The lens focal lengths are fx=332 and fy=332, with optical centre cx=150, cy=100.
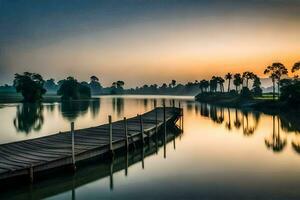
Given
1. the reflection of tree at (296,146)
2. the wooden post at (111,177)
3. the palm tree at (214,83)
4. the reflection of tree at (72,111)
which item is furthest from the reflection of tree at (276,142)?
the palm tree at (214,83)

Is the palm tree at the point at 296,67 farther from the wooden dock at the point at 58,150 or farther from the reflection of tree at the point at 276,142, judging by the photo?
the wooden dock at the point at 58,150

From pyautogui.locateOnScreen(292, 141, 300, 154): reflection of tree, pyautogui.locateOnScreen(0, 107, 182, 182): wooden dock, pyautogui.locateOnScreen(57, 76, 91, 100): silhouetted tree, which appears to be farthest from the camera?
pyautogui.locateOnScreen(57, 76, 91, 100): silhouetted tree

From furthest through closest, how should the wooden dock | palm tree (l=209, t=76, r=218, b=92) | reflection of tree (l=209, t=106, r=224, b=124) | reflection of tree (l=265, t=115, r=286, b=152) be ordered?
1. palm tree (l=209, t=76, r=218, b=92)
2. reflection of tree (l=209, t=106, r=224, b=124)
3. reflection of tree (l=265, t=115, r=286, b=152)
4. the wooden dock

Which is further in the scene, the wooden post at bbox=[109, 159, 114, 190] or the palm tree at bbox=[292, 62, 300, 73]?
the palm tree at bbox=[292, 62, 300, 73]

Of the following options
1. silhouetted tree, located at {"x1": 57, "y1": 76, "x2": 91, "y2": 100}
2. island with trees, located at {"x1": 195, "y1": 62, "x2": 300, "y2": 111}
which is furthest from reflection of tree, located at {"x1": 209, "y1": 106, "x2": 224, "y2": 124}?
silhouetted tree, located at {"x1": 57, "y1": 76, "x2": 91, "y2": 100}

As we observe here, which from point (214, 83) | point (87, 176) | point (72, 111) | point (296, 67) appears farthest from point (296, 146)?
point (214, 83)

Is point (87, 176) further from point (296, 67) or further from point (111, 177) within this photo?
point (296, 67)

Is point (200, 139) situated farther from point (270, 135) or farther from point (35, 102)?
point (35, 102)

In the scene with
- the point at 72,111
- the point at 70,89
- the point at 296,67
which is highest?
the point at 296,67

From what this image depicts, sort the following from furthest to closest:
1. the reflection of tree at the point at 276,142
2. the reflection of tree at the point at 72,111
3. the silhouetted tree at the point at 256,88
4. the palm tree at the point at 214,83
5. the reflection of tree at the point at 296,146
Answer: the palm tree at the point at 214,83 → the silhouetted tree at the point at 256,88 → the reflection of tree at the point at 72,111 → the reflection of tree at the point at 276,142 → the reflection of tree at the point at 296,146

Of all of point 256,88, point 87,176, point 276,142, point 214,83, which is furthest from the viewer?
point 214,83

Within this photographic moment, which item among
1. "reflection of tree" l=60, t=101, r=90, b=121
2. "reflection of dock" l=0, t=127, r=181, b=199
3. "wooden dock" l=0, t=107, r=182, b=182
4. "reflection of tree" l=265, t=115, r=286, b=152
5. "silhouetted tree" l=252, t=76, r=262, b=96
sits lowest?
"reflection of tree" l=265, t=115, r=286, b=152

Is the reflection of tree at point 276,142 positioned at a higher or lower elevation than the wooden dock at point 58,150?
lower

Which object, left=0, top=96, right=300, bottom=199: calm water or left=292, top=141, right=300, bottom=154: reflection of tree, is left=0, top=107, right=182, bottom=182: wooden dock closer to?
left=0, top=96, right=300, bottom=199: calm water
